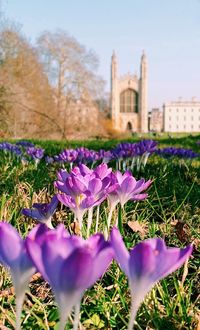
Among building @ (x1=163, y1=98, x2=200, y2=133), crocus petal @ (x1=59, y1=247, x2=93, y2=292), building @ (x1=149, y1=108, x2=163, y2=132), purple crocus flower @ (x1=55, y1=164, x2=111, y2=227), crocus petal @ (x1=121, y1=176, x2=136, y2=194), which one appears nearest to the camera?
crocus petal @ (x1=59, y1=247, x2=93, y2=292)

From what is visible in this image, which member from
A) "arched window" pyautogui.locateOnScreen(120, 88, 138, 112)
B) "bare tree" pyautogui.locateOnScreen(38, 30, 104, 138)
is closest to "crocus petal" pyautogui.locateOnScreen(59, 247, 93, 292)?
"bare tree" pyautogui.locateOnScreen(38, 30, 104, 138)

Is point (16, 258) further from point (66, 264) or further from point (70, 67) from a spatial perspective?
point (70, 67)

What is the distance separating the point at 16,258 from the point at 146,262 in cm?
16

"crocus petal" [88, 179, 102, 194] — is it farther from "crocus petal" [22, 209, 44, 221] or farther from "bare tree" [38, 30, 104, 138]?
"bare tree" [38, 30, 104, 138]

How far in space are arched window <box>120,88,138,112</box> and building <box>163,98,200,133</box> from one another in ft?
45.9

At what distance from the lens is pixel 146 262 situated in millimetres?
570

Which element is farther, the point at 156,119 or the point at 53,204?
the point at 156,119

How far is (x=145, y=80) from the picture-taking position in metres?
92.9

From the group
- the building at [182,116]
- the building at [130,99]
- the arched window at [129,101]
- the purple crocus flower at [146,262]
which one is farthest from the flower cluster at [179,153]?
the building at [182,116]

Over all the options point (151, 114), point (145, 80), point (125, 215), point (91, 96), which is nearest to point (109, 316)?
point (125, 215)

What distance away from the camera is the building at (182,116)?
351 ft

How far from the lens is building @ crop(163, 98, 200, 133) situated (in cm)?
10694

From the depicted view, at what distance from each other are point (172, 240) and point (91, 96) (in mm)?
34134

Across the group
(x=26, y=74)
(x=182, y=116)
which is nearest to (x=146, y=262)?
(x=26, y=74)
